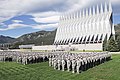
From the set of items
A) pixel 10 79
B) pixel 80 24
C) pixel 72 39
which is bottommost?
pixel 10 79

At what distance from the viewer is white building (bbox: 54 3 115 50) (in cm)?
10312

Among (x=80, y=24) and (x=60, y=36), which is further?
(x=60, y=36)

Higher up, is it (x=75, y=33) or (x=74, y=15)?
(x=74, y=15)

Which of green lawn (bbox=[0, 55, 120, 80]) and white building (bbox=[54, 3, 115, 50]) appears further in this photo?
white building (bbox=[54, 3, 115, 50])

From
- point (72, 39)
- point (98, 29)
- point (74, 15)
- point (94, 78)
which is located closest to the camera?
point (94, 78)

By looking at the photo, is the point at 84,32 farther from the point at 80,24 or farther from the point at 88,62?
the point at 88,62

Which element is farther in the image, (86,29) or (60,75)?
(86,29)

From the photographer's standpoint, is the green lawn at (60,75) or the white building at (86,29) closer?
the green lawn at (60,75)

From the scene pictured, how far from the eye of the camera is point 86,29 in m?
118

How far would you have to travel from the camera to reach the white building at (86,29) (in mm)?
103125

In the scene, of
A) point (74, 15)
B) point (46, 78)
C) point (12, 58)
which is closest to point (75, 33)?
point (74, 15)

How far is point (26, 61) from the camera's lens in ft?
116

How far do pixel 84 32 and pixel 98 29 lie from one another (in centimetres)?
1178

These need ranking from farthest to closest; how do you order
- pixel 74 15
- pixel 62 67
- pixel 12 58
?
pixel 74 15, pixel 12 58, pixel 62 67
